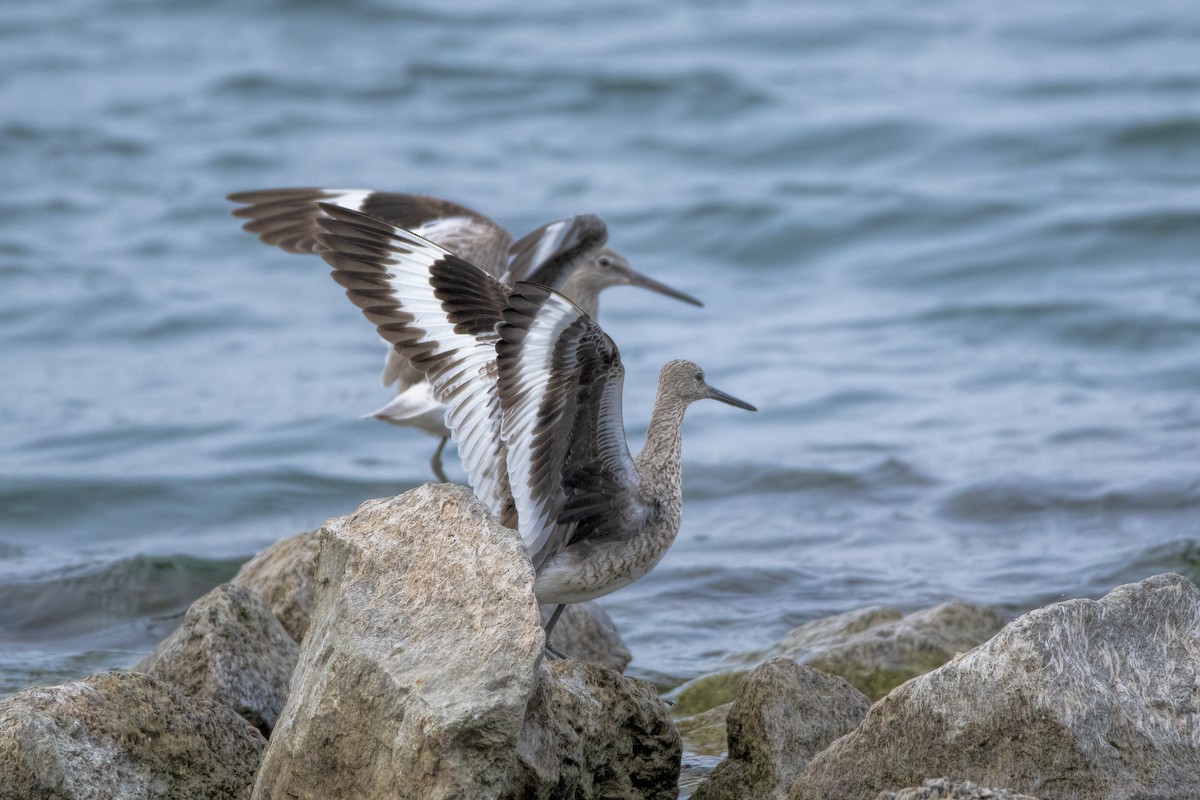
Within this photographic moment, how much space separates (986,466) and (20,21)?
1463 cm

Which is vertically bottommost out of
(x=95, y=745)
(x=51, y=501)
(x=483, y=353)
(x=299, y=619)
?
(x=51, y=501)

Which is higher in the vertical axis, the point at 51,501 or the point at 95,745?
the point at 95,745

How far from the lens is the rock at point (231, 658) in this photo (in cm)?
493

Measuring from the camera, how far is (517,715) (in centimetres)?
383

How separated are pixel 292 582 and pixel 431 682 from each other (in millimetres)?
2031

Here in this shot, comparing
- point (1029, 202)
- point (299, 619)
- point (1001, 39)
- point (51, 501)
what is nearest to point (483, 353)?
point (299, 619)

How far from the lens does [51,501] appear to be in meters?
9.13

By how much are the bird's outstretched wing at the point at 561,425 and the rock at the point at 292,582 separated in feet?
3.05

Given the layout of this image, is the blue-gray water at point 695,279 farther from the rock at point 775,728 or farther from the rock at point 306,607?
the rock at point 775,728

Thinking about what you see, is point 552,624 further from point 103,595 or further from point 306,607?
point 103,595

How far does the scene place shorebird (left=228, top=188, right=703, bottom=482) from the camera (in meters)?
7.32

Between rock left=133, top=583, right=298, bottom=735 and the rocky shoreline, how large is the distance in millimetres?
249

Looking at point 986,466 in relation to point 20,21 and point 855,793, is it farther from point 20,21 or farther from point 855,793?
point 20,21

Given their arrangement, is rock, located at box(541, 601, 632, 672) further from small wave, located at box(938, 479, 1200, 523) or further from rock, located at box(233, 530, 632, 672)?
small wave, located at box(938, 479, 1200, 523)
